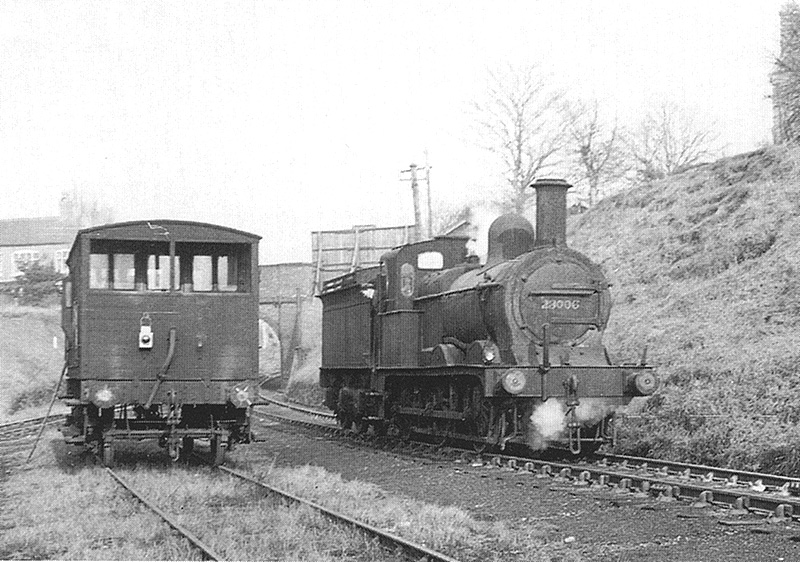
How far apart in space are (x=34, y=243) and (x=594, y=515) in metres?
17.2

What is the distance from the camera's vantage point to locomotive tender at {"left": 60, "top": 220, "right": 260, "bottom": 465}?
1370cm

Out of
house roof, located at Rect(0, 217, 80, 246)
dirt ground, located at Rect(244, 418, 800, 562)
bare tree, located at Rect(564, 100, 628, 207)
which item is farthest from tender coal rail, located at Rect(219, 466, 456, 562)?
bare tree, located at Rect(564, 100, 628, 207)

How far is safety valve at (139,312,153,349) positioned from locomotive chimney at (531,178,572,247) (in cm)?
573

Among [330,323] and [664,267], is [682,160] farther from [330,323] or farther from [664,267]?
[330,323]

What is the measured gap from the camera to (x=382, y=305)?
18438 mm

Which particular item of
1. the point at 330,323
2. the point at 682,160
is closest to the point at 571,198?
the point at 682,160

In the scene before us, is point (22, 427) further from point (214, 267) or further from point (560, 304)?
point (560, 304)

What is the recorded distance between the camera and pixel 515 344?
574 inches

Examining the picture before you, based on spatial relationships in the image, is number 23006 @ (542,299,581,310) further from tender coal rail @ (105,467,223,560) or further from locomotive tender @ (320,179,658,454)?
tender coal rail @ (105,467,223,560)

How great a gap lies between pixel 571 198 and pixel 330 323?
25604mm

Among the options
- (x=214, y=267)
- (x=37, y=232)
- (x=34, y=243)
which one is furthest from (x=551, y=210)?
(x=34, y=243)

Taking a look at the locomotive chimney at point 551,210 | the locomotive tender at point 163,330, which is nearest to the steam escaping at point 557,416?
the locomotive chimney at point 551,210

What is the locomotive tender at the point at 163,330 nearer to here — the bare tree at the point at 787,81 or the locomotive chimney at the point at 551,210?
the locomotive chimney at the point at 551,210

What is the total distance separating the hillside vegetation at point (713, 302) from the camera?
14891 mm
